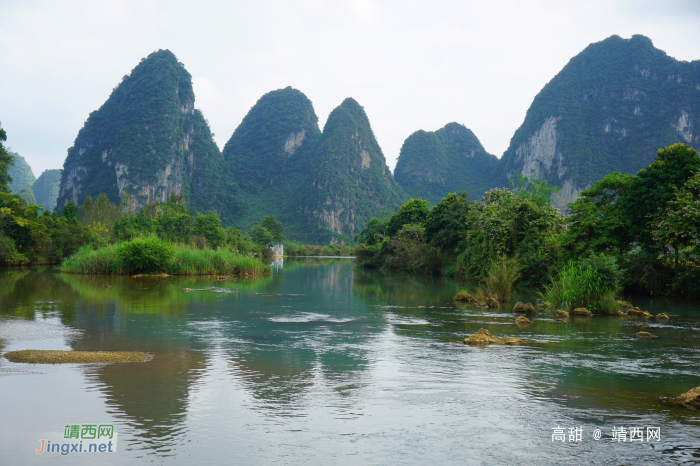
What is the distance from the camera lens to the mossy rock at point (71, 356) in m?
8.16

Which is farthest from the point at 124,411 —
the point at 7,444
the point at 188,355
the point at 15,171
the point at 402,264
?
the point at 15,171

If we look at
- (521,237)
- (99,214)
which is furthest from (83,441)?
(99,214)

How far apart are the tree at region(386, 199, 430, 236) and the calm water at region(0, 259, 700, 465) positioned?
131ft

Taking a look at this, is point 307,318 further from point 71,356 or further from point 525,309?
point 71,356

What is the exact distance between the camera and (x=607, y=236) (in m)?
21.7

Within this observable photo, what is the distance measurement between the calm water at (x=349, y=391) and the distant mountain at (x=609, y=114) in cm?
10000

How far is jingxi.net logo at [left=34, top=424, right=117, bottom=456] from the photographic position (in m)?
4.78

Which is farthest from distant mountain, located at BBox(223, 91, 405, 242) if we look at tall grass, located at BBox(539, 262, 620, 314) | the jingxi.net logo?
the jingxi.net logo

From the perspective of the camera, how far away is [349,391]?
677 cm

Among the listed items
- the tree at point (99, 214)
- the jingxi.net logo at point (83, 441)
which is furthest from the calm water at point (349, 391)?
the tree at point (99, 214)

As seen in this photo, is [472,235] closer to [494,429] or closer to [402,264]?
[402,264]

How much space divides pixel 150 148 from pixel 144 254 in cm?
9263

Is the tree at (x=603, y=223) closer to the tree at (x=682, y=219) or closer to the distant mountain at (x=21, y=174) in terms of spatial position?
the tree at (x=682, y=219)

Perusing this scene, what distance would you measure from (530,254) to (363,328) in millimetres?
15778
